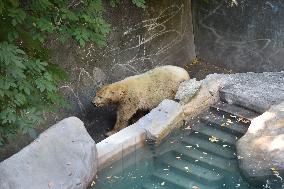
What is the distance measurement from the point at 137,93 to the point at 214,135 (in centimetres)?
108

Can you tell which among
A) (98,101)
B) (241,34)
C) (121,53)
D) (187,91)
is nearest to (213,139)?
(187,91)

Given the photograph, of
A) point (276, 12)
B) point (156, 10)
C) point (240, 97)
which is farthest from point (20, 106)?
point (276, 12)

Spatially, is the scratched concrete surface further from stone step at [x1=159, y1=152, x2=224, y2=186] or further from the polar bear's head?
stone step at [x1=159, y1=152, x2=224, y2=186]

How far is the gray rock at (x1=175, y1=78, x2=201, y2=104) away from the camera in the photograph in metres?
5.48

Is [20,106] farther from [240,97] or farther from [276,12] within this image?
[276,12]

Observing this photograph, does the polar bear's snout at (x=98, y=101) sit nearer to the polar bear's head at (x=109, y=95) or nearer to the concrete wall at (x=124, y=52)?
the polar bear's head at (x=109, y=95)

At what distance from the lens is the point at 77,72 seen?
585 centimetres

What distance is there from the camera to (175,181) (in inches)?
177

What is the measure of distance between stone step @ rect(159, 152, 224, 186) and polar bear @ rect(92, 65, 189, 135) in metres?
0.99

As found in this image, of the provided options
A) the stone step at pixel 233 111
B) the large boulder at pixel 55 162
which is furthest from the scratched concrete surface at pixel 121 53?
the stone step at pixel 233 111

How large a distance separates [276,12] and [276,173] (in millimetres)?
3043

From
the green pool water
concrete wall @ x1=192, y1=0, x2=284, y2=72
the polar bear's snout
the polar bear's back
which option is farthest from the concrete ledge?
concrete wall @ x1=192, y1=0, x2=284, y2=72

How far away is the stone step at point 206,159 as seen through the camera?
467 centimetres

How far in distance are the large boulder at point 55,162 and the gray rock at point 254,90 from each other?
1945 millimetres
